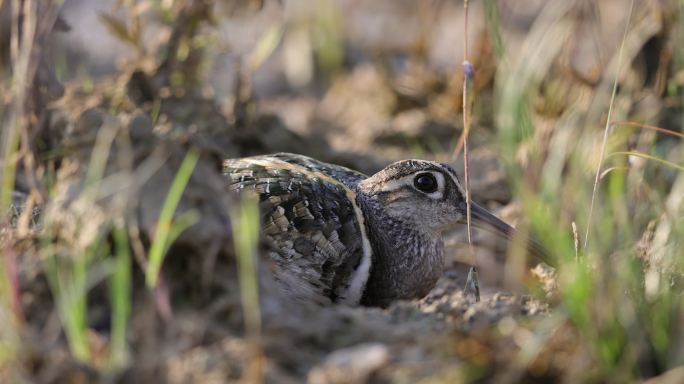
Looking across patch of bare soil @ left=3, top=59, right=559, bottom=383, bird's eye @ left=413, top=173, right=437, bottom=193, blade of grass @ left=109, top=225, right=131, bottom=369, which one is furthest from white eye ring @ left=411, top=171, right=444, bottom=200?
blade of grass @ left=109, top=225, right=131, bottom=369

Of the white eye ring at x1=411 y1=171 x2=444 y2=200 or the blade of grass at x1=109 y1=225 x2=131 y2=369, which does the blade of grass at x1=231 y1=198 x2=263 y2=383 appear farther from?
the white eye ring at x1=411 y1=171 x2=444 y2=200

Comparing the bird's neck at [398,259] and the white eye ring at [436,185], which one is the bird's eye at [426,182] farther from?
the bird's neck at [398,259]

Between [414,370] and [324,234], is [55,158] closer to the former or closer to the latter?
[324,234]

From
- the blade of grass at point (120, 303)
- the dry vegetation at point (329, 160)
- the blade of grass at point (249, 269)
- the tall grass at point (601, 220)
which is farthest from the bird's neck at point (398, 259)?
the blade of grass at point (120, 303)

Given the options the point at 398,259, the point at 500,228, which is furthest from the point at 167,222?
the point at 500,228

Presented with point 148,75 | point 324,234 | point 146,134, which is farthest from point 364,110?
point 146,134

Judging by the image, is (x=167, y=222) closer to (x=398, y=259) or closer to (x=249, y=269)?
(x=249, y=269)
